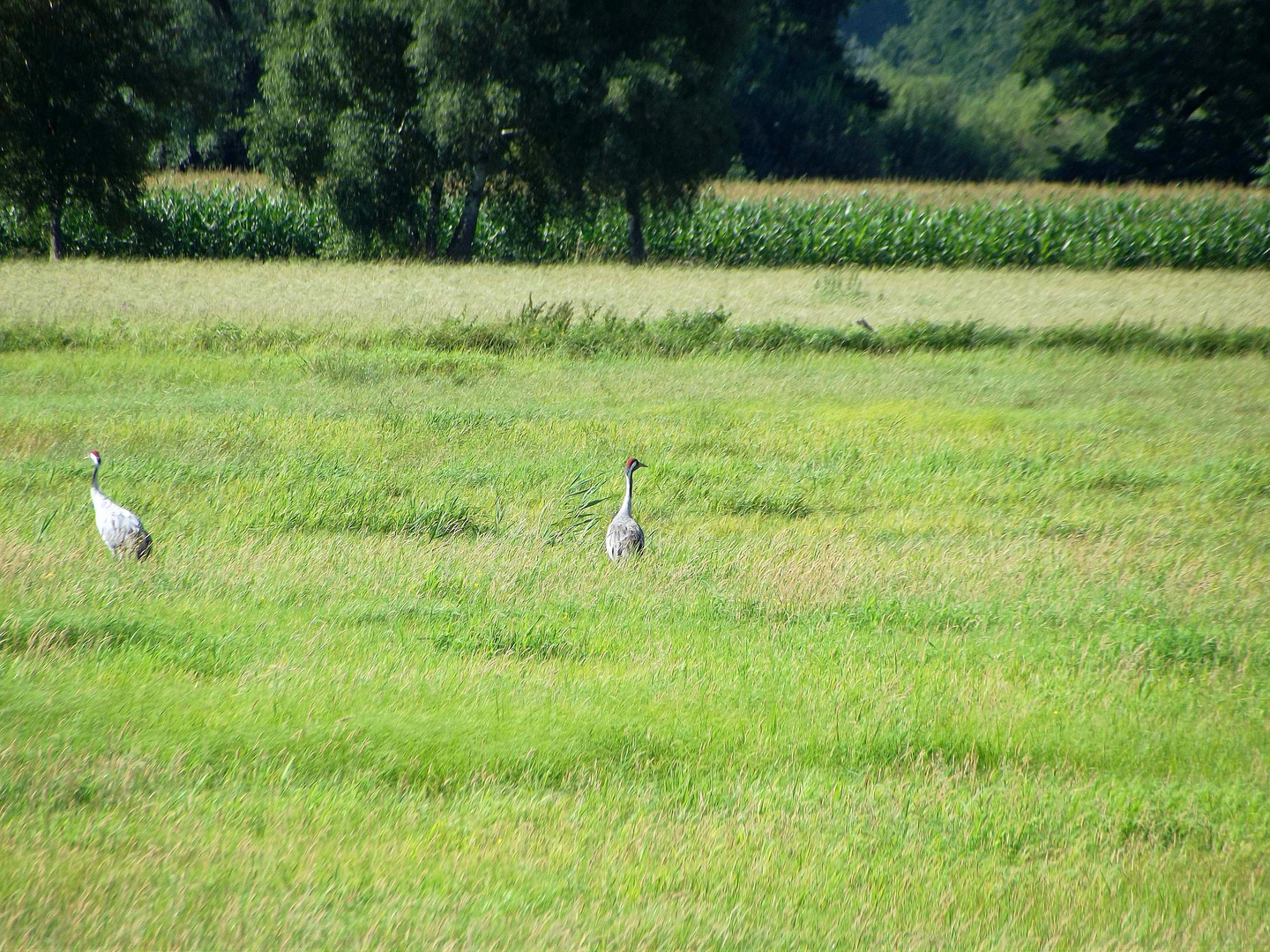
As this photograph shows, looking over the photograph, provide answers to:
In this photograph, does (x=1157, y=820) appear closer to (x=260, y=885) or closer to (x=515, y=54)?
(x=260, y=885)

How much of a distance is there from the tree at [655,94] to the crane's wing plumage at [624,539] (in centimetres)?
2786

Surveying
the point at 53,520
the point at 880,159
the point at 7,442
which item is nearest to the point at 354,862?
the point at 53,520

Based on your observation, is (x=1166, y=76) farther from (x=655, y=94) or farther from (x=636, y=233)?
(x=655, y=94)

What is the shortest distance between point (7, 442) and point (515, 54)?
85.7 feet

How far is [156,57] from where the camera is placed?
1394 inches

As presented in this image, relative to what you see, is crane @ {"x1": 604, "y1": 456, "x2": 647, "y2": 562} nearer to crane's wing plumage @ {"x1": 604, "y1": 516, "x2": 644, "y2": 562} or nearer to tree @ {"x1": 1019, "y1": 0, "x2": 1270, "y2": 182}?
crane's wing plumage @ {"x1": 604, "y1": 516, "x2": 644, "y2": 562}

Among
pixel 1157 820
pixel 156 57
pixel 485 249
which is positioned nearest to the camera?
pixel 1157 820

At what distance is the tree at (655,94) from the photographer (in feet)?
113

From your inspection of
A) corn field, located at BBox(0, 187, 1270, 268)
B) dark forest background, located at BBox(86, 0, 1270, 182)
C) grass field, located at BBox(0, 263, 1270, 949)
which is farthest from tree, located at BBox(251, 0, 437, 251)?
grass field, located at BBox(0, 263, 1270, 949)

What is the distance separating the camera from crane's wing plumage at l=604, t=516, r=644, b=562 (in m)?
8.30

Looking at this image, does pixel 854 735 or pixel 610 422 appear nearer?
pixel 854 735

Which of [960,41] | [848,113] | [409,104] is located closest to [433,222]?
[409,104]

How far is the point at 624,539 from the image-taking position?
834 centimetres

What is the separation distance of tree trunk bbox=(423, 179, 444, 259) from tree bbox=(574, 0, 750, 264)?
20.5 feet
